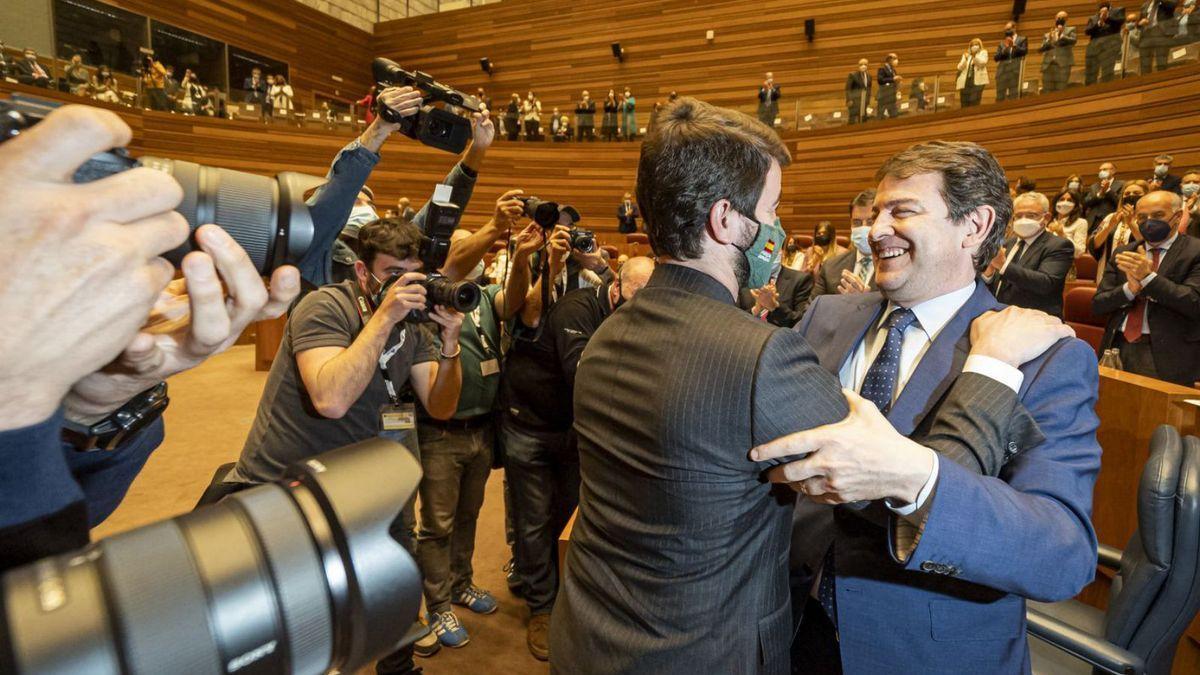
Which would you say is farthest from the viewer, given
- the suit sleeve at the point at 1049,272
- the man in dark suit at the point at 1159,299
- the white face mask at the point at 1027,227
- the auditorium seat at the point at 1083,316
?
the auditorium seat at the point at 1083,316

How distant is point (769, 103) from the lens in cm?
1170

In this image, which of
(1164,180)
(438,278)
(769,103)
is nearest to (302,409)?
(438,278)

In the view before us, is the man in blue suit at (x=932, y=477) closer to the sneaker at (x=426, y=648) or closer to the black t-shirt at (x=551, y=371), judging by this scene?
the black t-shirt at (x=551, y=371)

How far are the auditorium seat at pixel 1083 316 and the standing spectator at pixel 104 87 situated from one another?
13.6 metres

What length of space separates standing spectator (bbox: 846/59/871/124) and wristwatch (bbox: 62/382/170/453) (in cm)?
1180

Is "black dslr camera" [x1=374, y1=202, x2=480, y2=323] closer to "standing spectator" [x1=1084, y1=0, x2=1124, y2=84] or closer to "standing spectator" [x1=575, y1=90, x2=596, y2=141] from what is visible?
"standing spectator" [x1=1084, y1=0, x2=1124, y2=84]

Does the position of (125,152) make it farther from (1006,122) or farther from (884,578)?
(1006,122)

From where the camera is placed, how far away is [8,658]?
1.29ft

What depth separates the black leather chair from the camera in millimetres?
1390

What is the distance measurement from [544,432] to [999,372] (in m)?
1.96

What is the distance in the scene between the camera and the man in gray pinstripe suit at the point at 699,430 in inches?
38.9

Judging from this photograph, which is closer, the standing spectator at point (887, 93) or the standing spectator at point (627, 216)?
the standing spectator at point (887, 93)

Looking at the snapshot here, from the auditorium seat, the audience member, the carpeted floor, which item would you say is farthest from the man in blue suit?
the auditorium seat

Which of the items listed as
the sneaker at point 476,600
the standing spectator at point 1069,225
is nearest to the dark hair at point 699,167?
the sneaker at point 476,600
